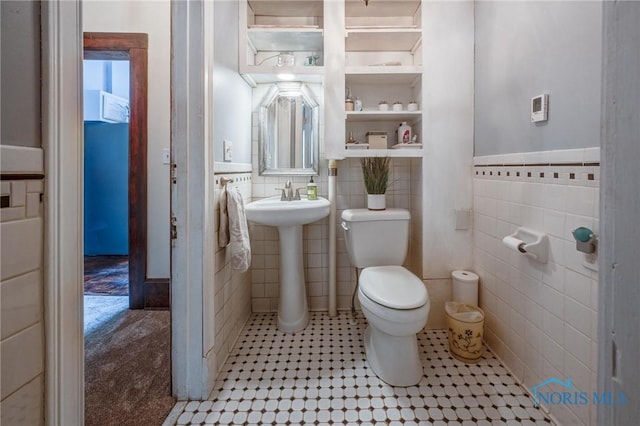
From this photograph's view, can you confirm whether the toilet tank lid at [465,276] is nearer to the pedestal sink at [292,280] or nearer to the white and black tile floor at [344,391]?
the white and black tile floor at [344,391]

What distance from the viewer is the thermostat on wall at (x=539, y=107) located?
141cm

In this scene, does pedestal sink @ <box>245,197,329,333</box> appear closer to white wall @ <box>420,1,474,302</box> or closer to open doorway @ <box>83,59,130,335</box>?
white wall @ <box>420,1,474,302</box>

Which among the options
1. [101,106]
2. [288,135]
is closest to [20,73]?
[288,135]

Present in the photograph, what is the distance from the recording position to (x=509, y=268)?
171cm

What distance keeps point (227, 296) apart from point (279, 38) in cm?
169

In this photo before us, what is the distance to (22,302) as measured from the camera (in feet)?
1.96

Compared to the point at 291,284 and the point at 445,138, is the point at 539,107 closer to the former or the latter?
the point at 445,138

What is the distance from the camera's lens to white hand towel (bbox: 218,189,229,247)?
1708 millimetres

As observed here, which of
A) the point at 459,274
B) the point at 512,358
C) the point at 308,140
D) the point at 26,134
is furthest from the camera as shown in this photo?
the point at 308,140

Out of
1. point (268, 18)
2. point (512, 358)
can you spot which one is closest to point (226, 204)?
point (268, 18)

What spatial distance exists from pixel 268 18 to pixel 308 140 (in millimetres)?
882

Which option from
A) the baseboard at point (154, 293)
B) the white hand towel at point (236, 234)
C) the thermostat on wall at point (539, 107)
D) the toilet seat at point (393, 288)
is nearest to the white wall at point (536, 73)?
the thermostat on wall at point (539, 107)

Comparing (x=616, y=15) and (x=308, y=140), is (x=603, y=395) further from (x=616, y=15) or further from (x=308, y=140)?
(x=308, y=140)

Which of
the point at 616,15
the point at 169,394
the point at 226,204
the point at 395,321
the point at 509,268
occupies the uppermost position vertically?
the point at 616,15
